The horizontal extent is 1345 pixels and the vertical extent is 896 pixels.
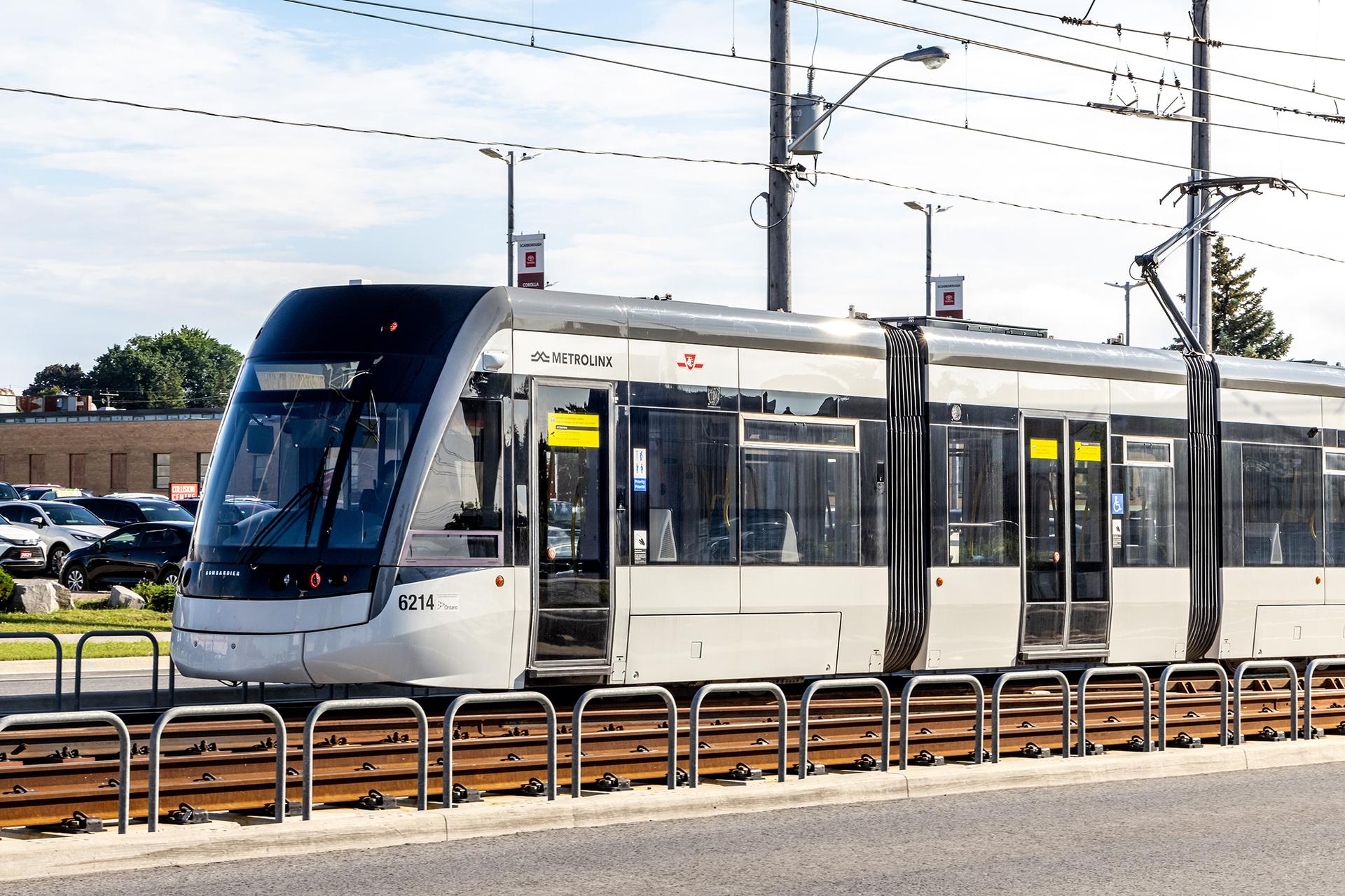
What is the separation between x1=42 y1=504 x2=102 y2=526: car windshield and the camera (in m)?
37.8

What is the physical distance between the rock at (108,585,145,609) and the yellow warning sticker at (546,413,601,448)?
1684 centimetres

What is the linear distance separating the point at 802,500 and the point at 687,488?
130 centimetres

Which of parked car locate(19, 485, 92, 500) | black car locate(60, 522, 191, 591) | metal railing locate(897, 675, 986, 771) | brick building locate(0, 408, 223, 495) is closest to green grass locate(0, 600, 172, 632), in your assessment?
black car locate(60, 522, 191, 591)

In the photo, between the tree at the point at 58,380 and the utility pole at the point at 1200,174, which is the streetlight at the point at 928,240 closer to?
the utility pole at the point at 1200,174

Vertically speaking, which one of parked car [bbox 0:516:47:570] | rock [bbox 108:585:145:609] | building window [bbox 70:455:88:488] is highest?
building window [bbox 70:455:88:488]

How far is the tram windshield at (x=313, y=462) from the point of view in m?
12.8

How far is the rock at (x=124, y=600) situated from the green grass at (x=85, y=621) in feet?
0.78

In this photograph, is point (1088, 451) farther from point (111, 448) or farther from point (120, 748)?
point (111, 448)

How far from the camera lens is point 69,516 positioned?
38156 mm

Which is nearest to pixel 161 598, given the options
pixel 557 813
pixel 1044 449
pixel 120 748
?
pixel 1044 449

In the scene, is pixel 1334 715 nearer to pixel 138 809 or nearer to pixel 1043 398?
pixel 1043 398

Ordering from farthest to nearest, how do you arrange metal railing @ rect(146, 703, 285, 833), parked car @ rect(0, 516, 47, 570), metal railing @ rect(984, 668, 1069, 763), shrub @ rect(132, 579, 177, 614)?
parked car @ rect(0, 516, 47, 570) < shrub @ rect(132, 579, 177, 614) < metal railing @ rect(984, 668, 1069, 763) < metal railing @ rect(146, 703, 285, 833)

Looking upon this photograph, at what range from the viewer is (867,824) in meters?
11.2

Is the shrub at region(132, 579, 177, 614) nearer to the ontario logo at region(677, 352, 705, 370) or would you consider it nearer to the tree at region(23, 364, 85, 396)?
the ontario logo at region(677, 352, 705, 370)
